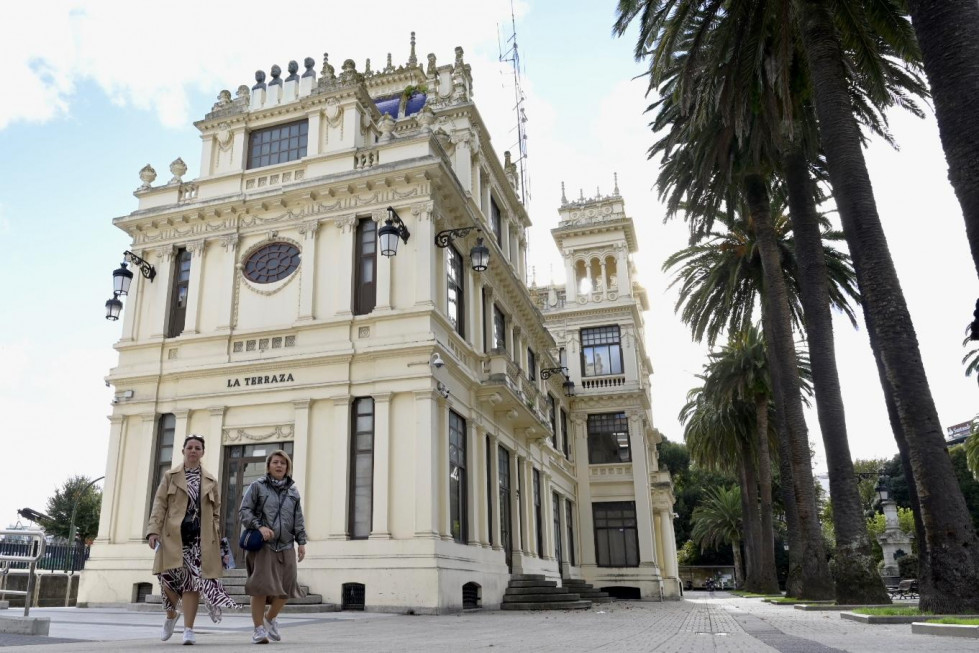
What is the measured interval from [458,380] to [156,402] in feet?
26.3

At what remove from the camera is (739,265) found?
2684 cm

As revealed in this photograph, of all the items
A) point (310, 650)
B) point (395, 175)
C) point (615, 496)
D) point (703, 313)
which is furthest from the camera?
point (615, 496)

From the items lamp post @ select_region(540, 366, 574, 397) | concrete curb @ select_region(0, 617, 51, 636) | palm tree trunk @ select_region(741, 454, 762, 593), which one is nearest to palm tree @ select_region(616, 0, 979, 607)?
concrete curb @ select_region(0, 617, 51, 636)

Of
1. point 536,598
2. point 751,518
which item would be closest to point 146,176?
point 536,598

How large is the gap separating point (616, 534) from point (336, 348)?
69.2 ft

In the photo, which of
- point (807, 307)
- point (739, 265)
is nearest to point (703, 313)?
point (739, 265)

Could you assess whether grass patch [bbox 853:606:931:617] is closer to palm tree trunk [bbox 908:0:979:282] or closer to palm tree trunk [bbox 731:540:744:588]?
palm tree trunk [bbox 908:0:979:282]

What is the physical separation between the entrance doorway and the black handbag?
11485 millimetres

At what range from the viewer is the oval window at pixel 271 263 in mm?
20094

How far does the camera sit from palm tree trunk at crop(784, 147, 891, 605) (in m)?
14.3

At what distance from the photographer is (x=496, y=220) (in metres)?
27.4

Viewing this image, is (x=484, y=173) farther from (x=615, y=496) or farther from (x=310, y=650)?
(x=310, y=650)

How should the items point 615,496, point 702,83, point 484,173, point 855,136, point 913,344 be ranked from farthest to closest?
point 615,496 < point 484,173 < point 702,83 < point 855,136 < point 913,344

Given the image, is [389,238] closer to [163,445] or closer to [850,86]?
[163,445]
